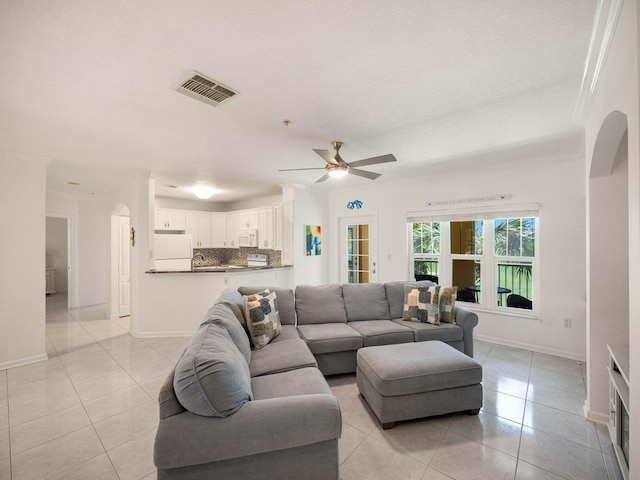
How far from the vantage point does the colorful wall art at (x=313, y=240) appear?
589cm

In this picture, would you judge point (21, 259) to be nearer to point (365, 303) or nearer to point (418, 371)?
point (365, 303)

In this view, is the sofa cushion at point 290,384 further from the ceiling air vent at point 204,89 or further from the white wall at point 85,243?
the white wall at point 85,243

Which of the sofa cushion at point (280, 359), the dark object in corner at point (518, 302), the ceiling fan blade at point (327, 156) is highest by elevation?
the ceiling fan blade at point (327, 156)

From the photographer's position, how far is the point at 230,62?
72.4 inches

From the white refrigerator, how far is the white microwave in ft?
3.73

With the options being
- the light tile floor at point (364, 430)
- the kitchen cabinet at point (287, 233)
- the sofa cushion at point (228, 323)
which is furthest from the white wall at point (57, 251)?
the sofa cushion at point (228, 323)

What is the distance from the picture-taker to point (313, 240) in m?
6.03

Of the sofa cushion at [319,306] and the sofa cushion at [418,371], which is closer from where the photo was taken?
the sofa cushion at [418,371]

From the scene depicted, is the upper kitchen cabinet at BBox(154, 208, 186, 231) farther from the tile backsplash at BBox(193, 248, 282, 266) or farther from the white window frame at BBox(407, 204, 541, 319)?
the white window frame at BBox(407, 204, 541, 319)

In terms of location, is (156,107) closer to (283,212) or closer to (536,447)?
(283,212)

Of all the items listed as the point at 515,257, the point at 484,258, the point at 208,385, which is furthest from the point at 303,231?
the point at 208,385

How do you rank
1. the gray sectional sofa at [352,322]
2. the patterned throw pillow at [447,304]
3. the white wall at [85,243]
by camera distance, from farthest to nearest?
the white wall at [85,243]
the patterned throw pillow at [447,304]
the gray sectional sofa at [352,322]

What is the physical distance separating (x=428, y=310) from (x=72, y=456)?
3418mm

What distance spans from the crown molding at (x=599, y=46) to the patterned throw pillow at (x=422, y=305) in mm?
2264
